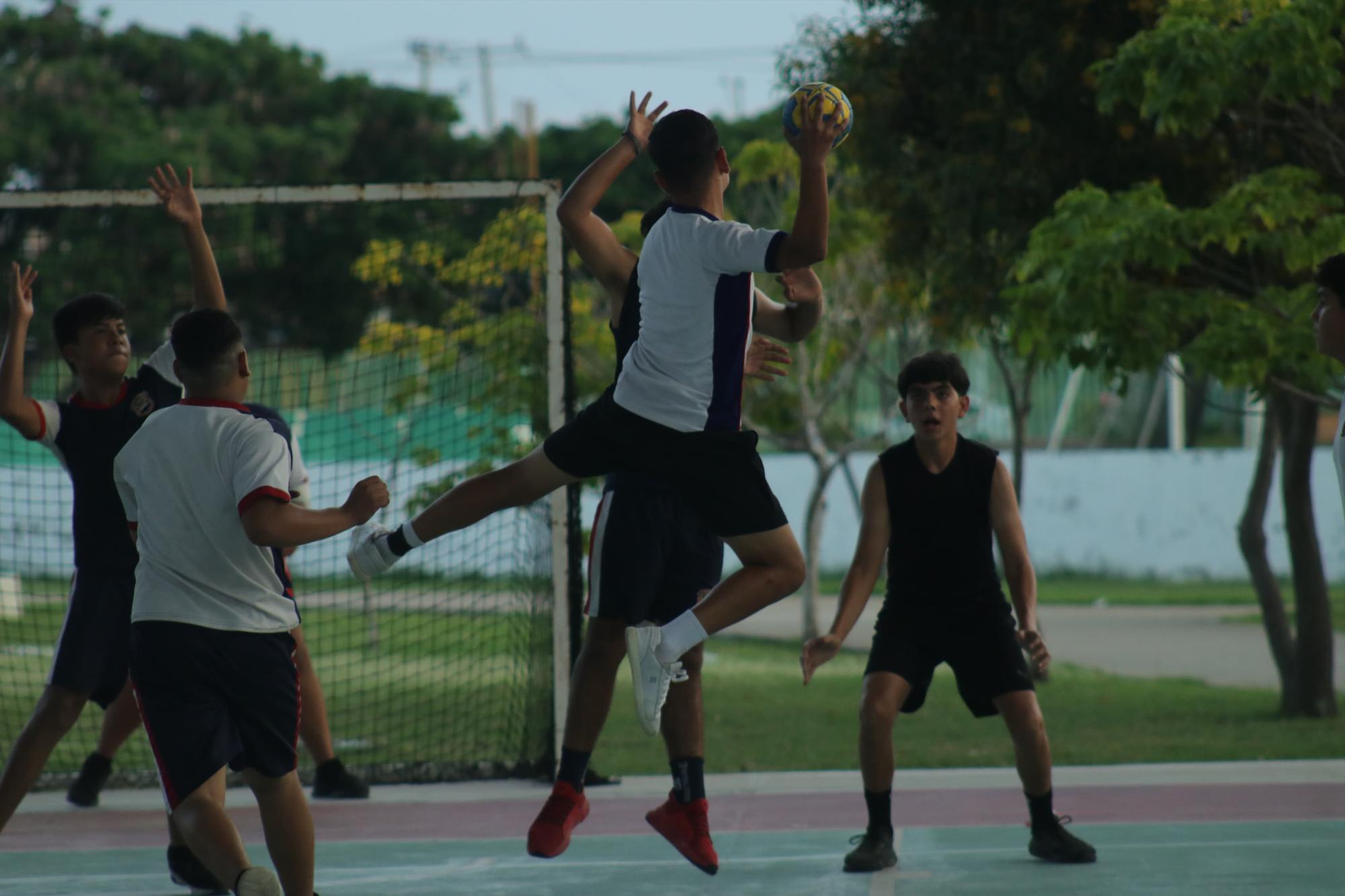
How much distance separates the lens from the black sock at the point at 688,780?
5.75 metres

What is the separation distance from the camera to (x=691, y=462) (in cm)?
525

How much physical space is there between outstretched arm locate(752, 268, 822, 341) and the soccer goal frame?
3.19 m

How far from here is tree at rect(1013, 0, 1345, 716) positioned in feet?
28.9

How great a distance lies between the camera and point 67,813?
8383 mm

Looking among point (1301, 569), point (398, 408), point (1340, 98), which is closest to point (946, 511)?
point (1340, 98)

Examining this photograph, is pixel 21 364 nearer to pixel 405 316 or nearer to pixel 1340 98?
pixel 1340 98

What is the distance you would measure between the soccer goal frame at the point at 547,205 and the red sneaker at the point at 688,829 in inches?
123

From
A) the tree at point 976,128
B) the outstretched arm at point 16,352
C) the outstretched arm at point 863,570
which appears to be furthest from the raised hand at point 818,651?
the tree at point 976,128

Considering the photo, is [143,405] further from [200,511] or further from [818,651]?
[818,651]

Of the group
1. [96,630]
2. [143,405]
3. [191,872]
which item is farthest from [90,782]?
[143,405]

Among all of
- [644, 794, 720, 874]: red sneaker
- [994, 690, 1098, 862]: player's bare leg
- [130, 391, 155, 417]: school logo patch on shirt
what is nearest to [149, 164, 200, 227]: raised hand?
[130, 391, 155, 417]: school logo patch on shirt

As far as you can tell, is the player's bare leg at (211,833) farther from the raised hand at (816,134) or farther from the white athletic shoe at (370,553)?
the raised hand at (816,134)

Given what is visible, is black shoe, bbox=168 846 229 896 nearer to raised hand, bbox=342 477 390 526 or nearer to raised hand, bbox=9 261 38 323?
raised hand, bbox=9 261 38 323

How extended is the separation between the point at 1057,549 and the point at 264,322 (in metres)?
16.4
